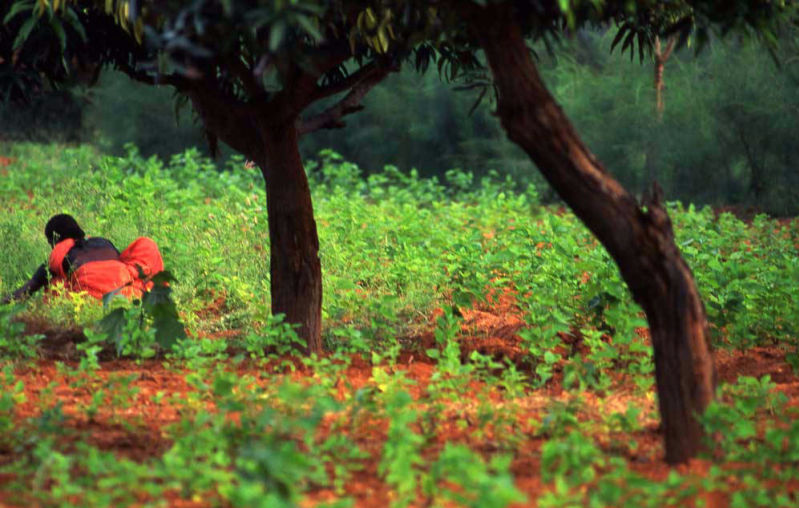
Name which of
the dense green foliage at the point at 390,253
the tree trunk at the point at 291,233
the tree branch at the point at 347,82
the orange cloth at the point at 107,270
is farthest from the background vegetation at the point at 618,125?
the tree trunk at the point at 291,233

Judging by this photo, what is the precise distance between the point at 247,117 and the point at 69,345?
1.56m

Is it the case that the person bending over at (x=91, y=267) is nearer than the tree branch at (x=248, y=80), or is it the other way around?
the tree branch at (x=248, y=80)

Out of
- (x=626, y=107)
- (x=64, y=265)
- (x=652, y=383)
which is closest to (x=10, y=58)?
(x=64, y=265)

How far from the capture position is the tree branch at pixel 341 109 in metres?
5.58

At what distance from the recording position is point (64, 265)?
6832 mm

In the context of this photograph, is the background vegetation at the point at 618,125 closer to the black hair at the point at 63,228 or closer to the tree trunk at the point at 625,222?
the black hair at the point at 63,228

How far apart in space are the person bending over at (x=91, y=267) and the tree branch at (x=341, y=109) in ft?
5.52

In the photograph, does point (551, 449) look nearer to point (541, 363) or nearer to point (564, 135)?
point (564, 135)

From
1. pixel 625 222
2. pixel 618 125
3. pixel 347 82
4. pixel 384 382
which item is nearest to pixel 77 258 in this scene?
pixel 347 82

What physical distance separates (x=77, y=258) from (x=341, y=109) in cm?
230

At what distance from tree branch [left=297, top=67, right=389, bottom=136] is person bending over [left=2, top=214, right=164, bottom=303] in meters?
1.68

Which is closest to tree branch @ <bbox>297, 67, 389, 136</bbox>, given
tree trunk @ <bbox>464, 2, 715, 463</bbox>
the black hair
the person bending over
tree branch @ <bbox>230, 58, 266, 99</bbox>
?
tree branch @ <bbox>230, 58, 266, 99</bbox>

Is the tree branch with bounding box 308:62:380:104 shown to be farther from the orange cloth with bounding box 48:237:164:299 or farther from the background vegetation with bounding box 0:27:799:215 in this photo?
the background vegetation with bounding box 0:27:799:215

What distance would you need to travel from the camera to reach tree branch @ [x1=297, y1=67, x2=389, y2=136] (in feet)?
18.3
